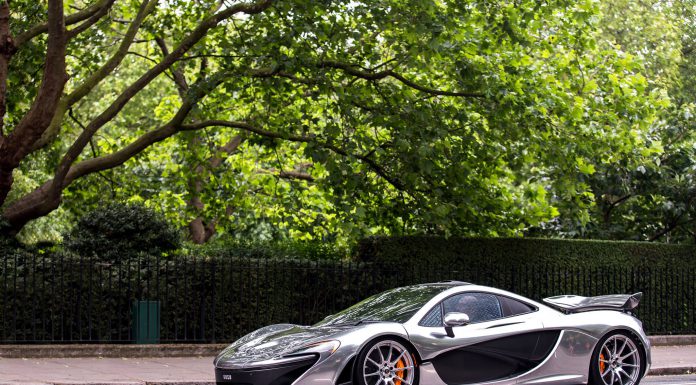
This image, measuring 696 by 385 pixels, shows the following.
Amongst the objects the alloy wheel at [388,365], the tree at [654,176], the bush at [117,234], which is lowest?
the alloy wheel at [388,365]

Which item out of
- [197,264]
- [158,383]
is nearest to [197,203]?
[197,264]

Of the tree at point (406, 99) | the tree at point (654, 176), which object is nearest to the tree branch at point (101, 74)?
the tree at point (406, 99)

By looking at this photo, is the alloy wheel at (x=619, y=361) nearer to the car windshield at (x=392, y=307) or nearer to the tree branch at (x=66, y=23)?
the car windshield at (x=392, y=307)

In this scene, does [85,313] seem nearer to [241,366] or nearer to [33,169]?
[241,366]

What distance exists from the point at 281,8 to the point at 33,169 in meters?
18.1

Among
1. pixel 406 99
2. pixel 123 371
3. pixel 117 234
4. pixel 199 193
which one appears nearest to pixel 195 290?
pixel 117 234

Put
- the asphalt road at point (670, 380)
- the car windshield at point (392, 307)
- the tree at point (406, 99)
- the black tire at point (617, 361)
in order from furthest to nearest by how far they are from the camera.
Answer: the tree at point (406, 99)
the asphalt road at point (670, 380)
the black tire at point (617, 361)
the car windshield at point (392, 307)

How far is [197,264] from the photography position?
16688 millimetres

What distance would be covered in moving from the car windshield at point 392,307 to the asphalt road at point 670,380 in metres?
4.49

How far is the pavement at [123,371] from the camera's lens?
12.4 metres

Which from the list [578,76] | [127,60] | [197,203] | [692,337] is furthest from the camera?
[127,60]

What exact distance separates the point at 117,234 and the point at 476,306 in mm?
8660

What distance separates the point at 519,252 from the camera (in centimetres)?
2020

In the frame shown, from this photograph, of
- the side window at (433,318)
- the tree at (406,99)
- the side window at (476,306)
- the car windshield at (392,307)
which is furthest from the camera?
the tree at (406,99)
